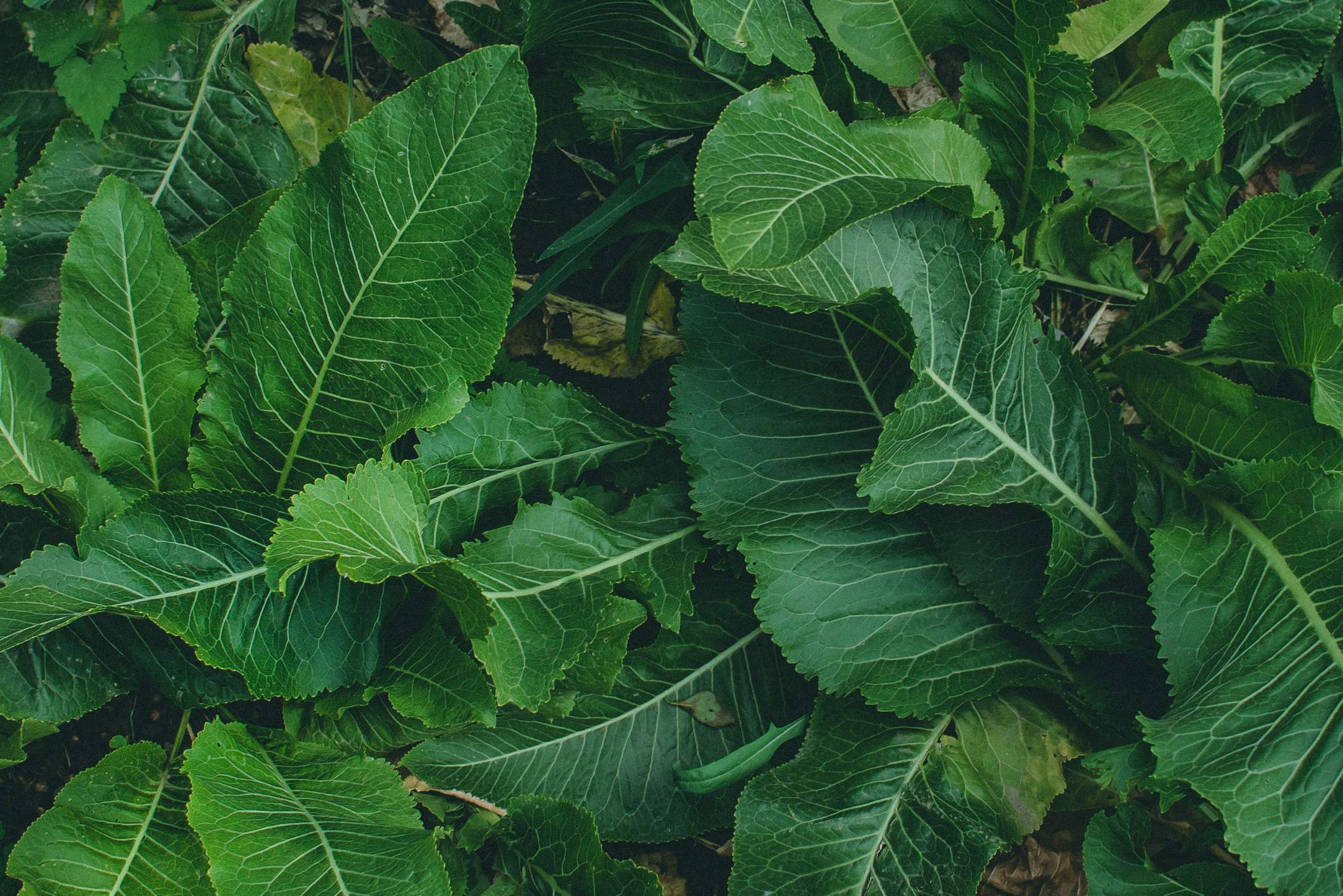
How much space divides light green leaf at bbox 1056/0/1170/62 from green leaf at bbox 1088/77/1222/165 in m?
0.10

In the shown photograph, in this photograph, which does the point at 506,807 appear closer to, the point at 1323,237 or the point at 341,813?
the point at 341,813

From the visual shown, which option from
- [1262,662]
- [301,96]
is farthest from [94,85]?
[1262,662]

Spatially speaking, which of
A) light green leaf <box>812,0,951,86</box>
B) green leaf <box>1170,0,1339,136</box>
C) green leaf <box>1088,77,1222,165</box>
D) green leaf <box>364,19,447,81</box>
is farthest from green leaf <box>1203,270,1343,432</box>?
green leaf <box>364,19,447,81</box>

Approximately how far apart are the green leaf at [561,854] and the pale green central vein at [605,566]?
0.36 m

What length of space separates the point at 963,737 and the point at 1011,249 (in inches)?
35.2

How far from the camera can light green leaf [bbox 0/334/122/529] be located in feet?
4.70

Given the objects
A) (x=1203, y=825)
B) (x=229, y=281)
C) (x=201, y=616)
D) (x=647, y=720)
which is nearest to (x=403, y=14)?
(x=229, y=281)

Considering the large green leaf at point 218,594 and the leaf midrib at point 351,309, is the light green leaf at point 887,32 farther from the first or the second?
the large green leaf at point 218,594

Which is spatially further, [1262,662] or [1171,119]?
[1171,119]

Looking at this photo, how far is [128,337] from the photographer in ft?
4.86

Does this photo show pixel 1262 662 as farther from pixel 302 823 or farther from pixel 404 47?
pixel 404 47

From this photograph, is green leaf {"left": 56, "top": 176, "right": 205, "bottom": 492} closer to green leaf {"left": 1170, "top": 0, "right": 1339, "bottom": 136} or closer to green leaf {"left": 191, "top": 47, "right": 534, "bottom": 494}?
green leaf {"left": 191, "top": 47, "right": 534, "bottom": 494}

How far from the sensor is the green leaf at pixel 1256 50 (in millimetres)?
1646

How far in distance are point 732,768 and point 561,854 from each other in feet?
1.08
